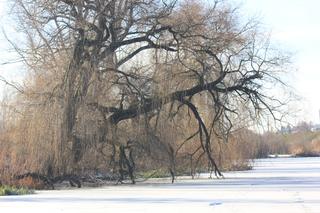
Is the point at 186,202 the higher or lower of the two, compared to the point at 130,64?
lower

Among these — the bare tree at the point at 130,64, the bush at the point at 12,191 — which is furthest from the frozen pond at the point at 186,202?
the bare tree at the point at 130,64

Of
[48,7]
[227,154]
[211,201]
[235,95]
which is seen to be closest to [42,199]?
[211,201]

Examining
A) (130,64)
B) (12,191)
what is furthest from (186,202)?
(130,64)

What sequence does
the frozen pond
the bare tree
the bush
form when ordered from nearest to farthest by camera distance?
the frozen pond, the bush, the bare tree

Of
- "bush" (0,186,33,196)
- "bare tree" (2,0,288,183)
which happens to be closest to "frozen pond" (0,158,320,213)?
"bush" (0,186,33,196)

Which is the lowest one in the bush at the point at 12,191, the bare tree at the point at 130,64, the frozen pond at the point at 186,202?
the frozen pond at the point at 186,202

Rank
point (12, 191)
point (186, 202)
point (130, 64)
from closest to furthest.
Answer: point (186, 202)
point (12, 191)
point (130, 64)

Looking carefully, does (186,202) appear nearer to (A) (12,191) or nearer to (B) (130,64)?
(A) (12,191)

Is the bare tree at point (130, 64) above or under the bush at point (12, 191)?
above

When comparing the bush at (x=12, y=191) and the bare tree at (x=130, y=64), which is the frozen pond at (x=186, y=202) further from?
the bare tree at (x=130, y=64)

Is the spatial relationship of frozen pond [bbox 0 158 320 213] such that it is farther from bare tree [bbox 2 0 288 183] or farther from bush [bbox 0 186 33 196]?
bare tree [bbox 2 0 288 183]

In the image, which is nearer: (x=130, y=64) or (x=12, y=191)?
(x=12, y=191)

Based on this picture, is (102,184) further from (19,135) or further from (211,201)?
(211,201)

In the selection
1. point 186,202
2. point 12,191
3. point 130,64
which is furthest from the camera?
point 130,64
